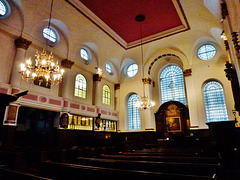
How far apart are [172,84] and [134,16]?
7.37 metres

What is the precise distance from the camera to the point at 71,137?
10.9 m

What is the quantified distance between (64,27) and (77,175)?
11136mm

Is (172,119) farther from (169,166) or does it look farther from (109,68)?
(169,166)

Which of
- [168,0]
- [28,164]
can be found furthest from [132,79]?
[28,164]

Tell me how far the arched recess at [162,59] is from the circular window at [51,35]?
27.5 ft

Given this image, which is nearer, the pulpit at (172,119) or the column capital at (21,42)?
the column capital at (21,42)

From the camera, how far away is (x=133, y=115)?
1627cm

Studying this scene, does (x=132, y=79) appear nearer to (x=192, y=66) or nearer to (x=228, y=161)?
(x=192, y=66)

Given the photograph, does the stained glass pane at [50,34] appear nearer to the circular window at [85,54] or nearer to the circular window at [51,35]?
the circular window at [51,35]

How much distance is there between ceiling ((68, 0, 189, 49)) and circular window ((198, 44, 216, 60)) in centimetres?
269

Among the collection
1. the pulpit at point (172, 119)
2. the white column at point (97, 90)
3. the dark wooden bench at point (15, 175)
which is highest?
the white column at point (97, 90)

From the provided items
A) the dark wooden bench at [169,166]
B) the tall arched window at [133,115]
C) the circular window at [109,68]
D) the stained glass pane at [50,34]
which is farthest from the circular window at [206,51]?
the dark wooden bench at [169,166]

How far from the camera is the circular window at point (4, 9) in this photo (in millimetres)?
9051

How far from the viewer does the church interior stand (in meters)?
7.21
